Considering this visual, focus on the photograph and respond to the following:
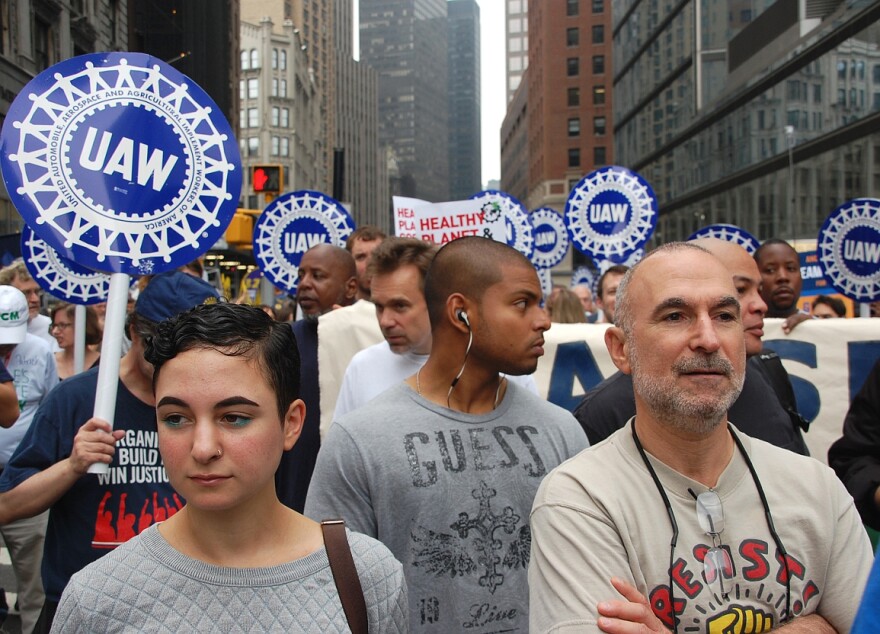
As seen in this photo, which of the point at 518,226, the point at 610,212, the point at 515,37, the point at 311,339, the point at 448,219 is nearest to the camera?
the point at 311,339

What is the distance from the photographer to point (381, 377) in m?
3.73

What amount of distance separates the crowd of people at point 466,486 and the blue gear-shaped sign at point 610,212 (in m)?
6.03

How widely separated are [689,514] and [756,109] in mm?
38342

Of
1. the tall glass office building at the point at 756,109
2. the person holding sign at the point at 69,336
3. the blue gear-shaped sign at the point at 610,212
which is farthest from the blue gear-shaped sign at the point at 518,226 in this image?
the tall glass office building at the point at 756,109

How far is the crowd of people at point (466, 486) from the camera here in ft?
5.95

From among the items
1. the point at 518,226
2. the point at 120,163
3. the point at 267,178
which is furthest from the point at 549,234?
the point at 120,163

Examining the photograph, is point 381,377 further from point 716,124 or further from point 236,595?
point 716,124

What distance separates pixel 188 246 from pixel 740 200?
3974 centimetres

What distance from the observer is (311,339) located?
4520 millimetres

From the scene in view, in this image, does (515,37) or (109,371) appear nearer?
(109,371)

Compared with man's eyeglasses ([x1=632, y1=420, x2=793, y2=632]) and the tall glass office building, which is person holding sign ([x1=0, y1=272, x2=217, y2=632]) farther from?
the tall glass office building

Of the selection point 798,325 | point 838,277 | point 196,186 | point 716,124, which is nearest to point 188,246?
point 196,186

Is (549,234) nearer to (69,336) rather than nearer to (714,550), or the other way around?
(69,336)

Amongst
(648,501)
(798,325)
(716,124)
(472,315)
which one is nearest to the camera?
(648,501)
